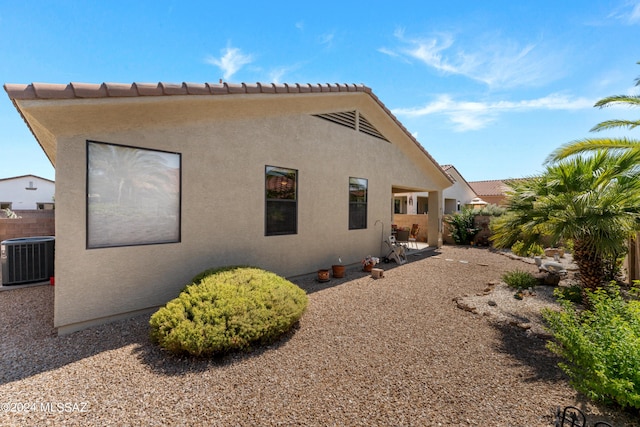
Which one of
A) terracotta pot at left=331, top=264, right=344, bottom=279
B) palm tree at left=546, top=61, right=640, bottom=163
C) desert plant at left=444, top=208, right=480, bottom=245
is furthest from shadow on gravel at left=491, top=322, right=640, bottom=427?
desert plant at left=444, top=208, right=480, bottom=245

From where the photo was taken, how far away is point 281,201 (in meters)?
7.49

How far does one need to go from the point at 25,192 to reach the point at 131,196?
133 ft

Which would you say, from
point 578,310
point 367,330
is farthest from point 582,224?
point 367,330

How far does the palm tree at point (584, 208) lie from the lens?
471cm

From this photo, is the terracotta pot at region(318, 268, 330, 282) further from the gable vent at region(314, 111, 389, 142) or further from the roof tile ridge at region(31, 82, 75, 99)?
the roof tile ridge at region(31, 82, 75, 99)

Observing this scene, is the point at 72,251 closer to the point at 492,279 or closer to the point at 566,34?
the point at 492,279

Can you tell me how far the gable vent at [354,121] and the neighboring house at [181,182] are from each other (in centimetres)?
7

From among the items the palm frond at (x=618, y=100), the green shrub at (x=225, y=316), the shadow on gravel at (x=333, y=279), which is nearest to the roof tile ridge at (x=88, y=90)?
the green shrub at (x=225, y=316)

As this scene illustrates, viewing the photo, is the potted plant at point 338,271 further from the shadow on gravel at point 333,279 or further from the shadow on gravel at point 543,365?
the shadow on gravel at point 543,365

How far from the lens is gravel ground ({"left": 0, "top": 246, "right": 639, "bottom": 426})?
277cm

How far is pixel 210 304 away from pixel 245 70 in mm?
6822

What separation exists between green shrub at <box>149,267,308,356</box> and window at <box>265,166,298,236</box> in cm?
257

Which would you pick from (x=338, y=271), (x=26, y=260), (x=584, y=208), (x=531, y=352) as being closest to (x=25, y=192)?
(x=26, y=260)

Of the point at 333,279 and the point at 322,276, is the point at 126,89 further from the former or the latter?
the point at 333,279
